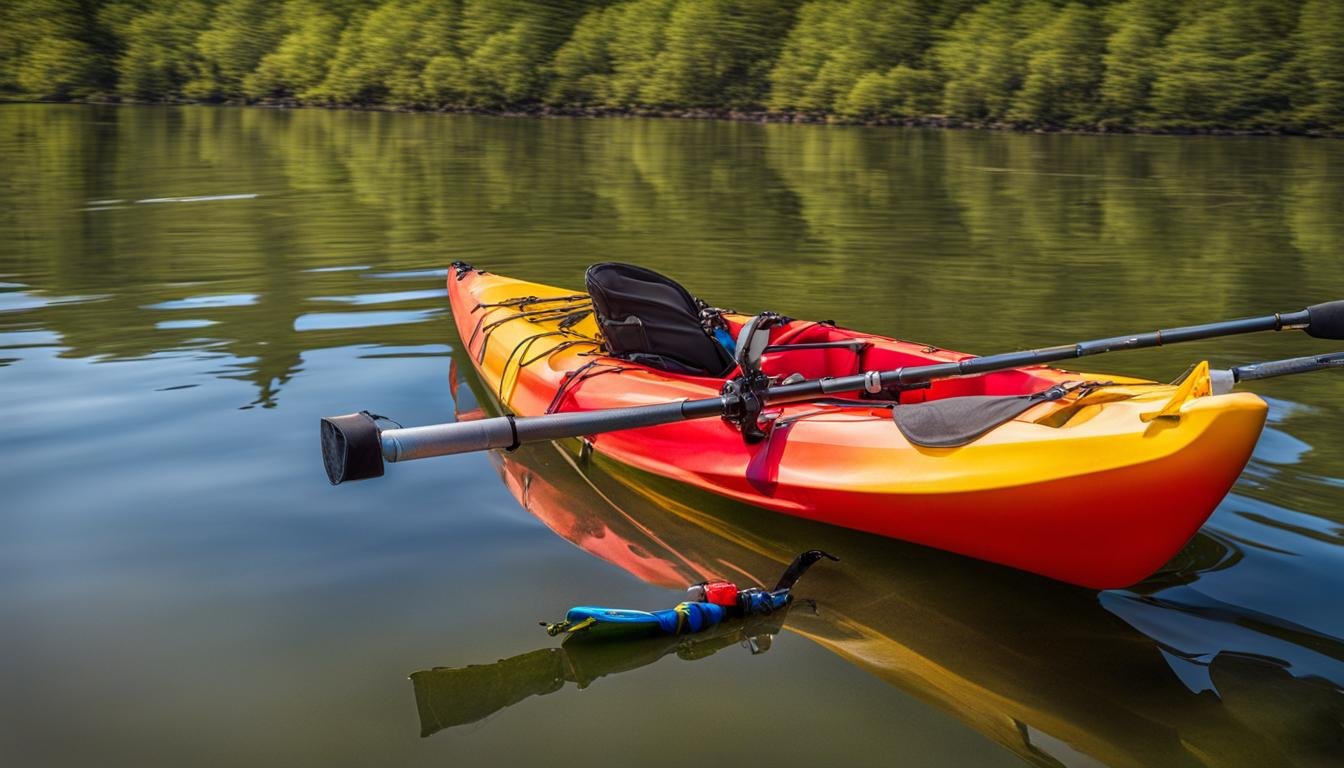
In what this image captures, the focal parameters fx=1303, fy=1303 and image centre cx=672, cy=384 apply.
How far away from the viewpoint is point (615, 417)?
170 inches

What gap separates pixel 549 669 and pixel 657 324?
2.33 metres

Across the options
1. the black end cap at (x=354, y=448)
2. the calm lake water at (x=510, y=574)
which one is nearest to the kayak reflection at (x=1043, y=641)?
the calm lake water at (x=510, y=574)

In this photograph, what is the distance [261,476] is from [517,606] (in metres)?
1.75

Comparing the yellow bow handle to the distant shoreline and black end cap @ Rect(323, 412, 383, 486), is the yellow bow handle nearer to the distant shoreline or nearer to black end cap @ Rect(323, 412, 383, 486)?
black end cap @ Rect(323, 412, 383, 486)

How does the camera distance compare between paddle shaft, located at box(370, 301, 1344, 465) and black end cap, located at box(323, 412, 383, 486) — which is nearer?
black end cap, located at box(323, 412, 383, 486)

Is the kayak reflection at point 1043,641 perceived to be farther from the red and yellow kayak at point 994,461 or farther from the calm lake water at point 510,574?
the red and yellow kayak at point 994,461

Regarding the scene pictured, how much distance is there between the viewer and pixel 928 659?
395cm

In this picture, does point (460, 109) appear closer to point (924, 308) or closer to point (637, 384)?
point (924, 308)

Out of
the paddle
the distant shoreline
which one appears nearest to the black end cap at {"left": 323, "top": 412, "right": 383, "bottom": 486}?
the paddle

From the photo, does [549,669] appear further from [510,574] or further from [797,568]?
[797,568]

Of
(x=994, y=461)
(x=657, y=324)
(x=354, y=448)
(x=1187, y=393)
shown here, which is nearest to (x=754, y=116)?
(x=657, y=324)

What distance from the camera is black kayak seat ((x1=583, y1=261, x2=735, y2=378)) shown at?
19.4 ft

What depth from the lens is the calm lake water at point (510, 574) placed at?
11.7 feet

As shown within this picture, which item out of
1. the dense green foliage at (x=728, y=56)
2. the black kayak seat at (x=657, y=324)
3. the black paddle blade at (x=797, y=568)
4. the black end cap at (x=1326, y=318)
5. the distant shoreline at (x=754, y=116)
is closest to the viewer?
the black paddle blade at (x=797, y=568)
